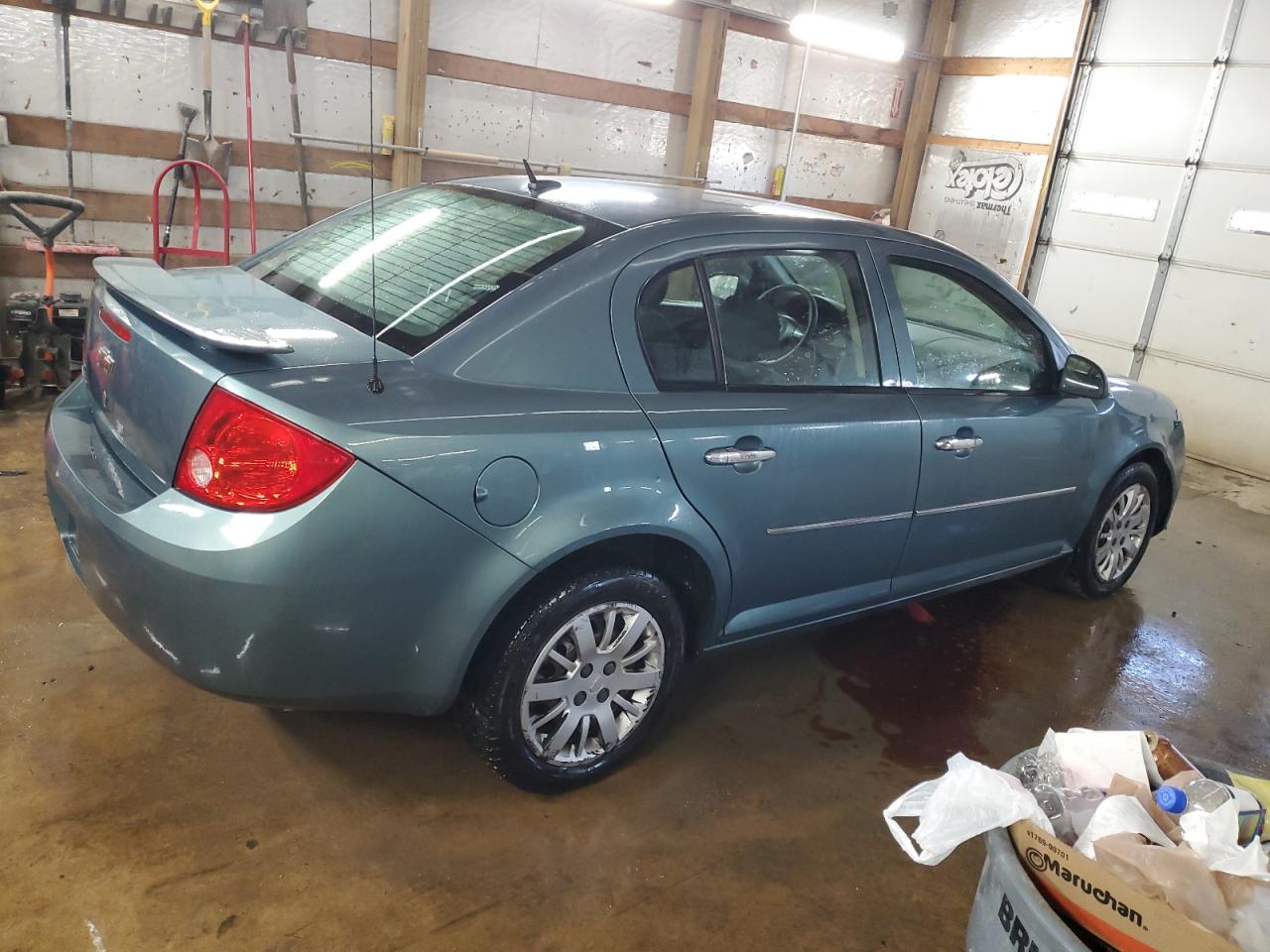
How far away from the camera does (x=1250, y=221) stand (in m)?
6.22

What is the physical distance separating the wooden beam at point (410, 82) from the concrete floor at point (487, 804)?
3.37m

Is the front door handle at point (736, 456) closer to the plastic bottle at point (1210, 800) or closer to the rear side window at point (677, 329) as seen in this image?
the rear side window at point (677, 329)

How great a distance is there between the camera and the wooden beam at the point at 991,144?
24.5 feet

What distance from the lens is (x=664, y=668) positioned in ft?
7.45

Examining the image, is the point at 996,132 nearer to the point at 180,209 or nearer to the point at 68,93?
the point at 180,209

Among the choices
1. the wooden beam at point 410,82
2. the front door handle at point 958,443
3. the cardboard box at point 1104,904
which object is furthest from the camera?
the wooden beam at point 410,82

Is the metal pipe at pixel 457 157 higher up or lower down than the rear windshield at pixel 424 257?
higher up

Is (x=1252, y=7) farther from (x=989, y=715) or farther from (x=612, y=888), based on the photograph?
(x=612, y=888)

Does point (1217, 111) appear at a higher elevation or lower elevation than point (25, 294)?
higher

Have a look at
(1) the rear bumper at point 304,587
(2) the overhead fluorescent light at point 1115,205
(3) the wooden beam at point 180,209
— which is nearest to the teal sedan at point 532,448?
(1) the rear bumper at point 304,587

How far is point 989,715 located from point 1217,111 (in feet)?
18.4

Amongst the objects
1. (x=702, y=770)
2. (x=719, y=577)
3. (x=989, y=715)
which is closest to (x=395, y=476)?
(x=719, y=577)

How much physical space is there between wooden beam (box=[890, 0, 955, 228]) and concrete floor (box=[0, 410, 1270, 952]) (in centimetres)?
611

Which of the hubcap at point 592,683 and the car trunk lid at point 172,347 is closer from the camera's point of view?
the car trunk lid at point 172,347
